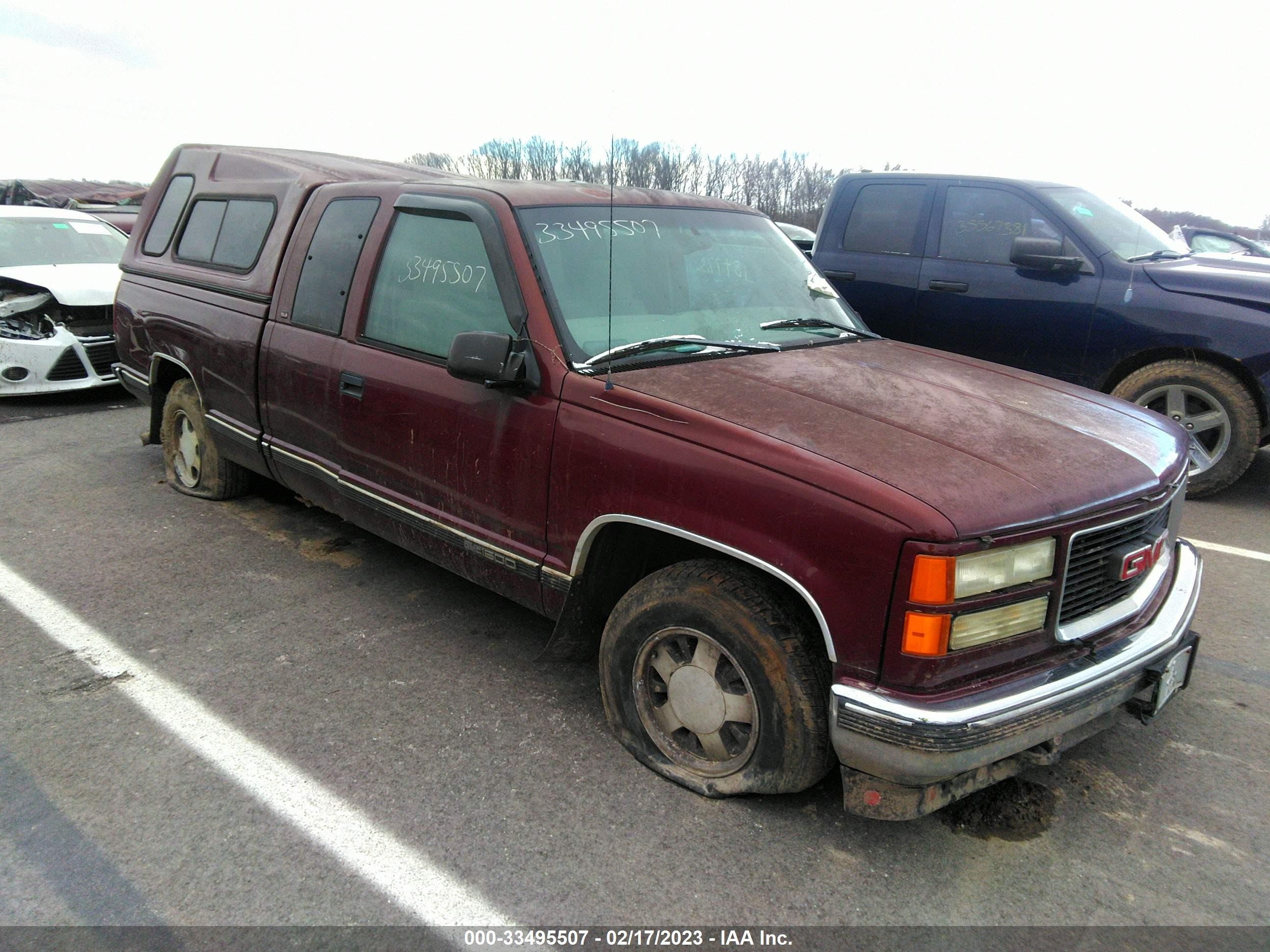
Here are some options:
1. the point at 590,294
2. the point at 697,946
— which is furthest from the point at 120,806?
the point at 590,294

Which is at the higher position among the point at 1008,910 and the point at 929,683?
the point at 929,683

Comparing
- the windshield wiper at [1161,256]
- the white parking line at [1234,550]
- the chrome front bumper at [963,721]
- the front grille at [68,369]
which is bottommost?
the white parking line at [1234,550]

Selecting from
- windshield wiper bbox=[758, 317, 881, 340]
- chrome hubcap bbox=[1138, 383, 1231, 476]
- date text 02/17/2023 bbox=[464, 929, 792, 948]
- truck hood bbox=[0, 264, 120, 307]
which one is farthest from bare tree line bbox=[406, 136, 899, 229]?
truck hood bbox=[0, 264, 120, 307]

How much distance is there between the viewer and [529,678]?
359cm

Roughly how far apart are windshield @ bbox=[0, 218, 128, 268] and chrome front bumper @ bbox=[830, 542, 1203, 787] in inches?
333

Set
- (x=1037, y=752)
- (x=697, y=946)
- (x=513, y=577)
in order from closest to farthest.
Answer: (x=697, y=946) < (x=1037, y=752) < (x=513, y=577)

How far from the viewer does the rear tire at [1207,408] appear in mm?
5660

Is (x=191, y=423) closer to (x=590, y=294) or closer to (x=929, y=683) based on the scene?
(x=590, y=294)

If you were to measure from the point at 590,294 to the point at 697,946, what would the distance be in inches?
82.8

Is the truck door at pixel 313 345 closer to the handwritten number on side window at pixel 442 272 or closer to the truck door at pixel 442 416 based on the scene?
the truck door at pixel 442 416

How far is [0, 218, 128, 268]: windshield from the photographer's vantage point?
840 cm

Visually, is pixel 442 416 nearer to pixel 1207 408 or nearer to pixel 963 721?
pixel 963 721

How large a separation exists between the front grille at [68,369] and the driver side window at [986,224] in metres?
7.05

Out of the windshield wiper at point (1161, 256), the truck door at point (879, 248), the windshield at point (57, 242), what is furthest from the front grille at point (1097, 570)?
the windshield at point (57, 242)
